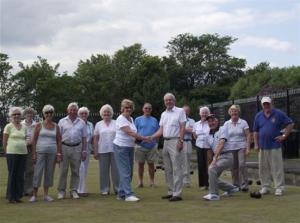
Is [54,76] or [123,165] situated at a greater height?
[54,76]

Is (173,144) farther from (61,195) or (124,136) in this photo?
(61,195)

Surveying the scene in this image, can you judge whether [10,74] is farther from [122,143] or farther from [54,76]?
[122,143]

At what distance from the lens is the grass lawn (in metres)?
9.01

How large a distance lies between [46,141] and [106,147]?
149 centimetres

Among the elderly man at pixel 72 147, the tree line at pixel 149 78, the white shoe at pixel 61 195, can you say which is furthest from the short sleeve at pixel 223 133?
the tree line at pixel 149 78

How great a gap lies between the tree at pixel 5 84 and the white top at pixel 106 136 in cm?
4491

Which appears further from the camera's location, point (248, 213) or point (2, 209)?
point (2, 209)

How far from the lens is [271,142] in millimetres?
11805

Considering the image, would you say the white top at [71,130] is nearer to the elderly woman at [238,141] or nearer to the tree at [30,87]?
the elderly woman at [238,141]

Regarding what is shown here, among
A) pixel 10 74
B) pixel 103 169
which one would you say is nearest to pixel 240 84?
pixel 10 74

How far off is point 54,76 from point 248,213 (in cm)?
5324

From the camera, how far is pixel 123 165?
36.9 feet

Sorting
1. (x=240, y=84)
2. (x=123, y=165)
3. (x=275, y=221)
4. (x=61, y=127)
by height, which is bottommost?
(x=275, y=221)

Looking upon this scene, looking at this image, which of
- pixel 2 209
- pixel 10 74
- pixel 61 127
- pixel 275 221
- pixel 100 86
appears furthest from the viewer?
pixel 100 86
